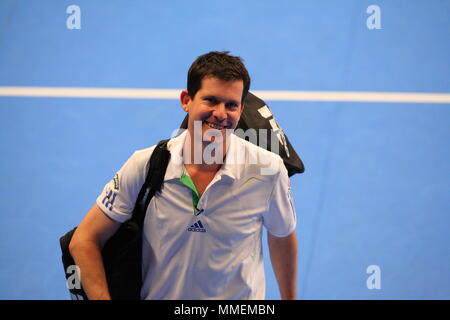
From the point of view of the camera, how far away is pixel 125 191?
2574 mm

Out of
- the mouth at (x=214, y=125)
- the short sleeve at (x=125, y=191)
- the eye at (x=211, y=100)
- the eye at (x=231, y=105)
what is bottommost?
the short sleeve at (x=125, y=191)

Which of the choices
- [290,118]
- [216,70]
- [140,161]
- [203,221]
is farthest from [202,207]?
[290,118]

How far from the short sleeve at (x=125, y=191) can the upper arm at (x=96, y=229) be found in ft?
0.11

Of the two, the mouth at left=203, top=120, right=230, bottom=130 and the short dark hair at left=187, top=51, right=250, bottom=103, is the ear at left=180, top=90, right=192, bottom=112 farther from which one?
the mouth at left=203, top=120, right=230, bottom=130

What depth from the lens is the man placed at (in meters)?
2.58

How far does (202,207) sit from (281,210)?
39cm

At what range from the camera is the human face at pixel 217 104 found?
8.39 feet

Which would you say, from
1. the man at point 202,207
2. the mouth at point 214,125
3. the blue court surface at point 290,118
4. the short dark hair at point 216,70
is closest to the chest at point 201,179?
the man at point 202,207

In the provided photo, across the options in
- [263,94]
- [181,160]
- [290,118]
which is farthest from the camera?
[263,94]

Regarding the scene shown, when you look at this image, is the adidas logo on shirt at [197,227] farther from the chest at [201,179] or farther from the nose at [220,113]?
the nose at [220,113]

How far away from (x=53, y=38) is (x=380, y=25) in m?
4.08

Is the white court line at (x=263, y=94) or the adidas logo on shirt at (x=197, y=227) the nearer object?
the adidas logo on shirt at (x=197, y=227)

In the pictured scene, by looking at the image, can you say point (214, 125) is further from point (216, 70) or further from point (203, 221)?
point (203, 221)

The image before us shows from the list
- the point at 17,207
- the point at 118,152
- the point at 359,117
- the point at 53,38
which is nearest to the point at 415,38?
the point at 359,117
